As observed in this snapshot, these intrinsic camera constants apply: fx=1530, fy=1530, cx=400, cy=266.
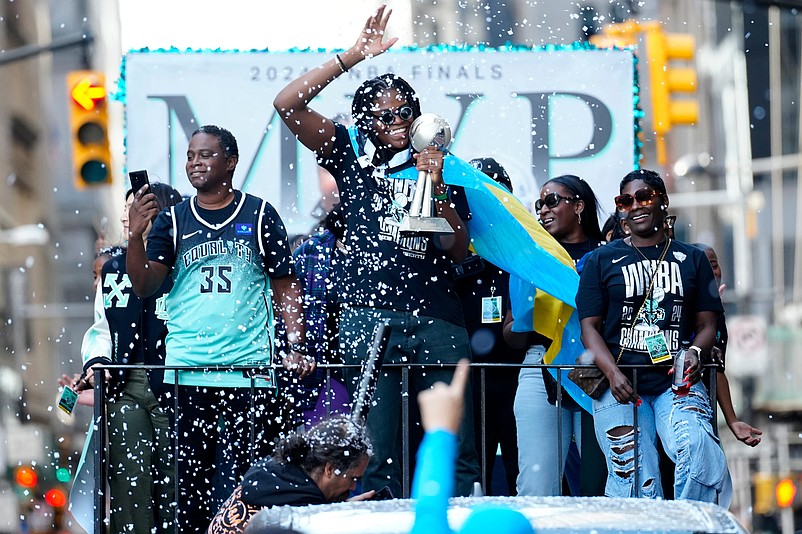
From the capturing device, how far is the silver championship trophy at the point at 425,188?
22.8 feet

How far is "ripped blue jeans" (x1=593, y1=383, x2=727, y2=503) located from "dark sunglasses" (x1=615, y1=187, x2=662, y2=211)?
927 millimetres

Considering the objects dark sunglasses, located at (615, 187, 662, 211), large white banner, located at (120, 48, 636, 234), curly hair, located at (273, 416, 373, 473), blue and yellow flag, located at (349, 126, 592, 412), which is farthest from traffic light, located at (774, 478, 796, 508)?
curly hair, located at (273, 416, 373, 473)

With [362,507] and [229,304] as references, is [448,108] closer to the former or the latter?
[229,304]

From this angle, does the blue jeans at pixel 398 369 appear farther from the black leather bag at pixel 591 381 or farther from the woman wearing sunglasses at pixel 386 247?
the black leather bag at pixel 591 381

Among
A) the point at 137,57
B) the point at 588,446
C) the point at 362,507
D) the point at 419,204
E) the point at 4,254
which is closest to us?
the point at 362,507

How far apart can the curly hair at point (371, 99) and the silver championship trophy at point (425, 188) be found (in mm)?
178

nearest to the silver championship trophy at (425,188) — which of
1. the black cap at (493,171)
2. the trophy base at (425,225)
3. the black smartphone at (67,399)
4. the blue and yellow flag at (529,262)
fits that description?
A: the trophy base at (425,225)

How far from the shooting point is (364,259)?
23.5ft

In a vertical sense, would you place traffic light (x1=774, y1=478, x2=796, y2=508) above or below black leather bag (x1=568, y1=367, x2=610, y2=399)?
below

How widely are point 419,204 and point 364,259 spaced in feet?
1.29

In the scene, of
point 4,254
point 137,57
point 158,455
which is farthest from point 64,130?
point 158,455

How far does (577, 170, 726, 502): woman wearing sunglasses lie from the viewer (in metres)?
7.04

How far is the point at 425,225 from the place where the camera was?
22.8 feet

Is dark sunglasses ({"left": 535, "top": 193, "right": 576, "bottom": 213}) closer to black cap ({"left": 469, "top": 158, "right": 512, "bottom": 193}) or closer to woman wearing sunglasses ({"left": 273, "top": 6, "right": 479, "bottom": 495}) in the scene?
black cap ({"left": 469, "top": 158, "right": 512, "bottom": 193})
